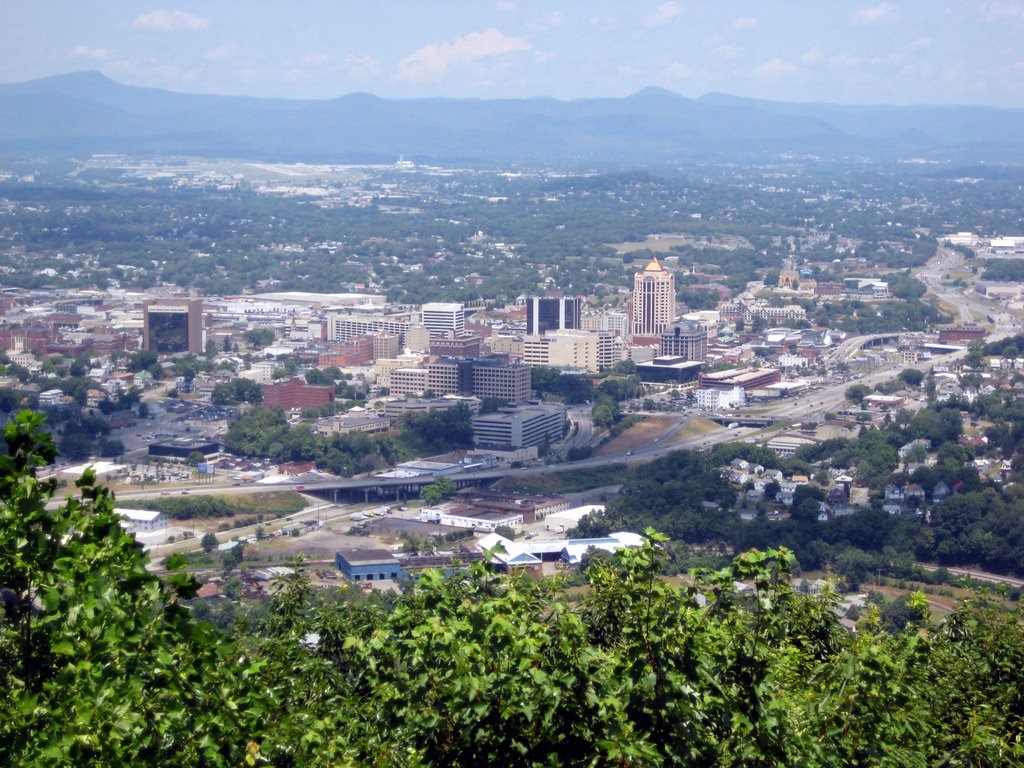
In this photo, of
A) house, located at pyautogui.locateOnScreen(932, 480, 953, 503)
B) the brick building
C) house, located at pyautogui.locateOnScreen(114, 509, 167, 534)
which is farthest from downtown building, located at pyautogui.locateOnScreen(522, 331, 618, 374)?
house, located at pyautogui.locateOnScreen(114, 509, 167, 534)

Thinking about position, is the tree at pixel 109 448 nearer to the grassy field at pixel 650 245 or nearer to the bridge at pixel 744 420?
the bridge at pixel 744 420

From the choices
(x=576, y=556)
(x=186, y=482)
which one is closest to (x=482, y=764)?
(x=576, y=556)

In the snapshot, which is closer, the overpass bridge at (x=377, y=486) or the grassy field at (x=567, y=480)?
the overpass bridge at (x=377, y=486)

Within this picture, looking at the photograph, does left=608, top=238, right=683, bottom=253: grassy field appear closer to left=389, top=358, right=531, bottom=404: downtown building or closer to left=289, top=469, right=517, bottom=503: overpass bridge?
left=389, top=358, right=531, bottom=404: downtown building

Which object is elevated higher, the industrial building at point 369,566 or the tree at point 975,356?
the industrial building at point 369,566

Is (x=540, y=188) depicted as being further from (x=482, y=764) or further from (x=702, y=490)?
(x=482, y=764)

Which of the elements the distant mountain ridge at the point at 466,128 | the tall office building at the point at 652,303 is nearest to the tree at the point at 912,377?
the tall office building at the point at 652,303

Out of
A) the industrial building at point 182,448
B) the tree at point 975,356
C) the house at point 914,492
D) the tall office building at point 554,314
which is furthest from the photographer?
the tall office building at point 554,314
